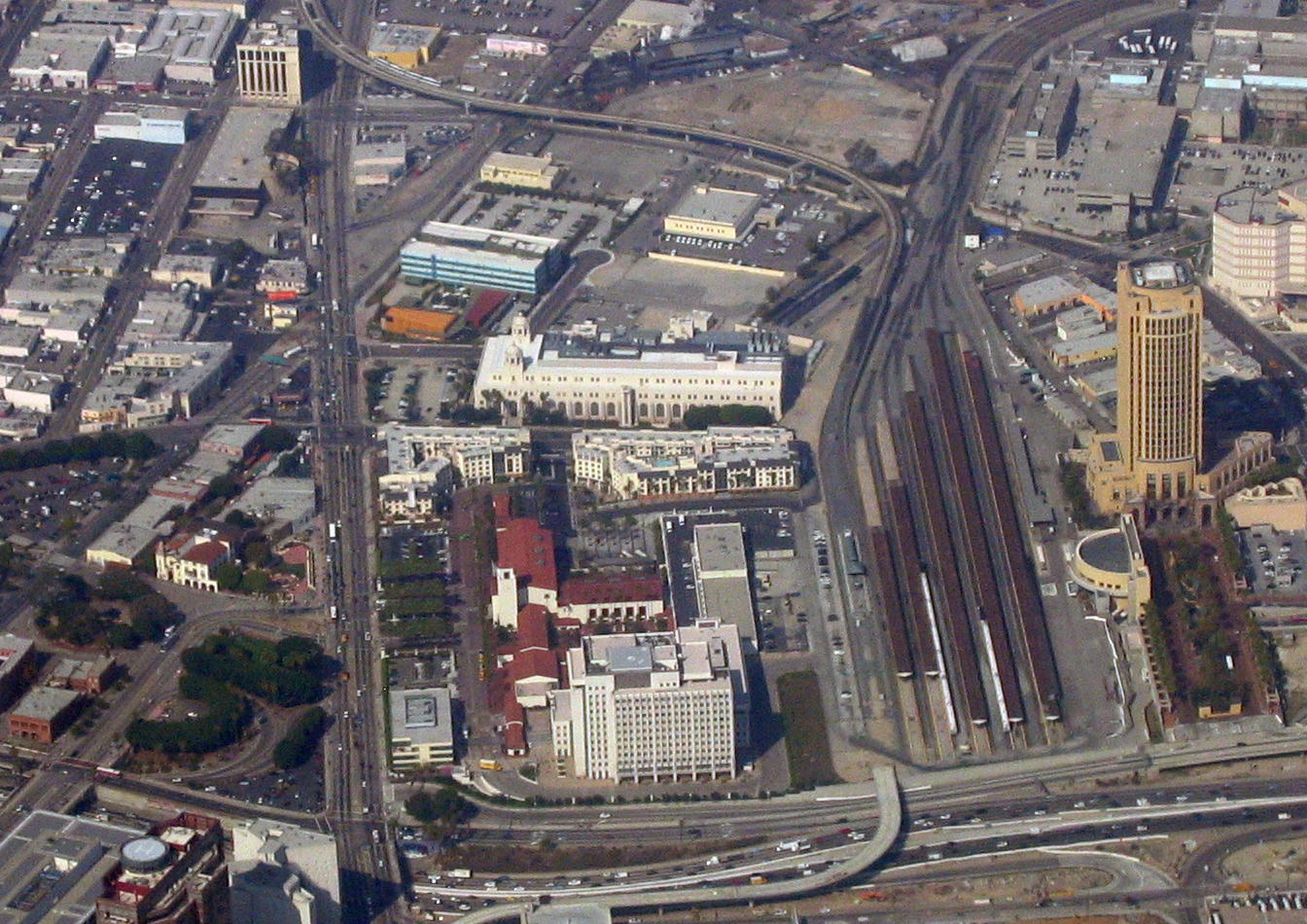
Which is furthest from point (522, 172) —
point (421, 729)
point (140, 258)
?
point (421, 729)

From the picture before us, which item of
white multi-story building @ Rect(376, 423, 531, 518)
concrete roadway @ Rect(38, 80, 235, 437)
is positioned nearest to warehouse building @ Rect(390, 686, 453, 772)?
white multi-story building @ Rect(376, 423, 531, 518)

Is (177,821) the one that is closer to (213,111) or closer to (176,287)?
(176,287)

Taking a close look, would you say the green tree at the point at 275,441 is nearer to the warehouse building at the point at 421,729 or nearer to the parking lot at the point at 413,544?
the parking lot at the point at 413,544

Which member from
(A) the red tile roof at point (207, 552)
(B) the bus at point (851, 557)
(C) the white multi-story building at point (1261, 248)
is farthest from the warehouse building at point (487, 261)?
(C) the white multi-story building at point (1261, 248)

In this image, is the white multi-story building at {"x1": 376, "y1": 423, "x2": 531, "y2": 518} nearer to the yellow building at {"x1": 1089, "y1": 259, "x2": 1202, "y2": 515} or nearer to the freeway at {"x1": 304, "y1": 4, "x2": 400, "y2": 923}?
the freeway at {"x1": 304, "y1": 4, "x2": 400, "y2": 923}

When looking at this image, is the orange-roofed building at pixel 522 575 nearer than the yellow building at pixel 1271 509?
Yes

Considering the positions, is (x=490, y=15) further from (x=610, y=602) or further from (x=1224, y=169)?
(x=610, y=602)

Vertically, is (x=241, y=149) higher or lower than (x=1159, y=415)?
higher
